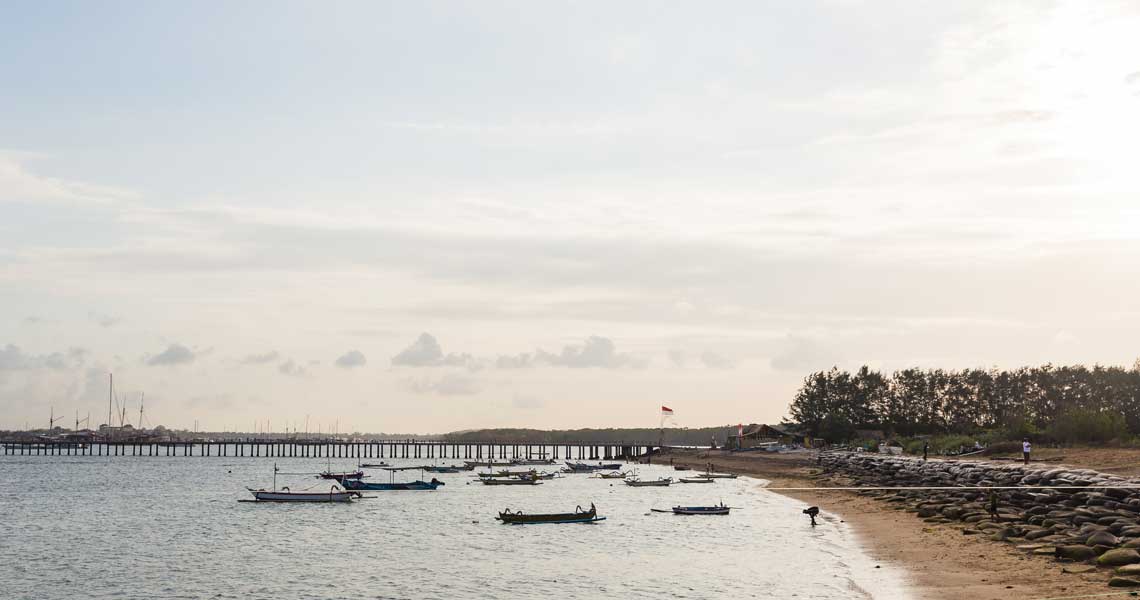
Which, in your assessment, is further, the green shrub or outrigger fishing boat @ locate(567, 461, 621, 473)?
outrigger fishing boat @ locate(567, 461, 621, 473)

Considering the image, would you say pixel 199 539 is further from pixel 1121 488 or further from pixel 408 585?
pixel 1121 488

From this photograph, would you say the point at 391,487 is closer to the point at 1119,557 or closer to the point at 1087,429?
the point at 1087,429

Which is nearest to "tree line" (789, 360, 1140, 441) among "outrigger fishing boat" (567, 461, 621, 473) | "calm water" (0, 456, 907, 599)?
"outrigger fishing boat" (567, 461, 621, 473)

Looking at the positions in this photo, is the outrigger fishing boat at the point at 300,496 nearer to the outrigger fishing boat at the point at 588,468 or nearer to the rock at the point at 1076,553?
the outrigger fishing boat at the point at 588,468

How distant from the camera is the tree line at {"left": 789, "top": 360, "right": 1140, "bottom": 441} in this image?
132m

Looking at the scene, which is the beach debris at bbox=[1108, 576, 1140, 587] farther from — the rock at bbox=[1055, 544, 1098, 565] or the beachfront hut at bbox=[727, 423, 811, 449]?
the beachfront hut at bbox=[727, 423, 811, 449]

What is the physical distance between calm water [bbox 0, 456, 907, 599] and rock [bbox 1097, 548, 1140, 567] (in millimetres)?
6386

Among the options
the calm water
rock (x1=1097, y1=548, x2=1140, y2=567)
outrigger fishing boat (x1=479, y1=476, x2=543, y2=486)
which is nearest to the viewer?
rock (x1=1097, y1=548, x2=1140, y2=567)

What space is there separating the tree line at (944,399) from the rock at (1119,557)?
3990 inches

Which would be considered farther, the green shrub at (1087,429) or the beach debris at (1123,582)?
the green shrub at (1087,429)

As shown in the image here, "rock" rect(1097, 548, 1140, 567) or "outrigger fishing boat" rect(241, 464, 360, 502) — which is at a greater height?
"rock" rect(1097, 548, 1140, 567)

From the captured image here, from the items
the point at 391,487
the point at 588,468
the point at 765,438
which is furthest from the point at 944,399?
the point at 391,487

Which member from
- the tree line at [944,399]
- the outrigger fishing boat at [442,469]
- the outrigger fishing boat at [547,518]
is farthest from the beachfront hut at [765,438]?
the outrigger fishing boat at [547,518]

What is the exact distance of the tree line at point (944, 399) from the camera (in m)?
132
